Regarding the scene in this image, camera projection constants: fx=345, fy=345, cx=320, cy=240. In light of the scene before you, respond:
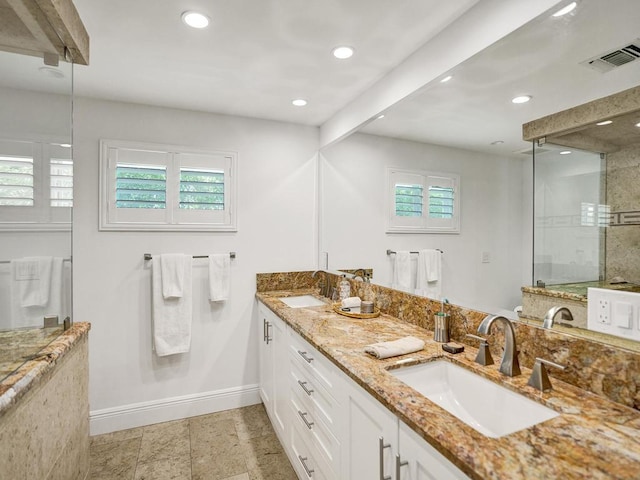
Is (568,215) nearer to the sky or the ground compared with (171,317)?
nearer to the sky

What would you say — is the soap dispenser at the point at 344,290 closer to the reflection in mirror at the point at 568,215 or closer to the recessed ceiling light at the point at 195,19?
the reflection in mirror at the point at 568,215

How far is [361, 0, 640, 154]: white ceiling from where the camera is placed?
1041 millimetres

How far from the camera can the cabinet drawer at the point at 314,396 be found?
1500mm

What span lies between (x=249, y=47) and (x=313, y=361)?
1.69 m

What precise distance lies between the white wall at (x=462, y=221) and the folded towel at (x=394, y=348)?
345 millimetres

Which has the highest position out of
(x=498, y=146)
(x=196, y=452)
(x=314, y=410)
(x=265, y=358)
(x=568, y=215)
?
(x=498, y=146)

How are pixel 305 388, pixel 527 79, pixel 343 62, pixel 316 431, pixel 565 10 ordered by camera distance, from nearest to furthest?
1. pixel 565 10
2. pixel 527 79
3. pixel 316 431
4. pixel 305 388
5. pixel 343 62

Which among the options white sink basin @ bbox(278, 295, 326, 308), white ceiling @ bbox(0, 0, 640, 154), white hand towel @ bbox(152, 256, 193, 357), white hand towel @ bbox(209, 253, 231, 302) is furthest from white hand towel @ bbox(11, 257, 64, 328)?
white sink basin @ bbox(278, 295, 326, 308)

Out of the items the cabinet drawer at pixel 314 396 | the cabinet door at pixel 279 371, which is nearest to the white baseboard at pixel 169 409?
the cabinet door at pixel 279 371

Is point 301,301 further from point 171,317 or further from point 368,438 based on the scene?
point 368,438

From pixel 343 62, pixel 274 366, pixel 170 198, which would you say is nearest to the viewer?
pixel 343 62

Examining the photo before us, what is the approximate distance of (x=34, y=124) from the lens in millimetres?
1442

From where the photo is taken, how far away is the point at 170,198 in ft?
8.89

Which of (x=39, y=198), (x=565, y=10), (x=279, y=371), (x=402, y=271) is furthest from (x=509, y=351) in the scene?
(x=39, y=198)
